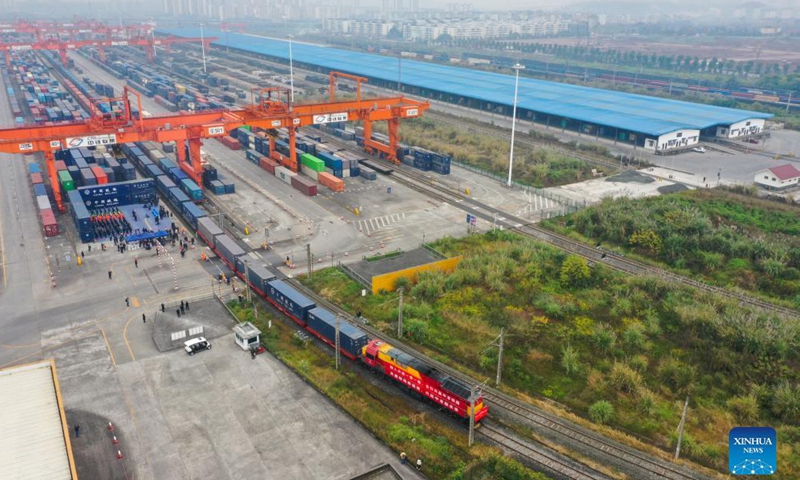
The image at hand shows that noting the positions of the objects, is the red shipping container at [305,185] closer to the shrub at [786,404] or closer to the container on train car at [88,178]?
the container on train car at [88,178]

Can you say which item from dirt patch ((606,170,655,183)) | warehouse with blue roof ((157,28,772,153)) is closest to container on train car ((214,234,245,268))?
dirt patch ((606,170,655,183))

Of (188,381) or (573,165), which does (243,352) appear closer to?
(188,381)

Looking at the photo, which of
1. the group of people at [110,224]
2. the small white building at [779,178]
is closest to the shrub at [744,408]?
the small white building at [779,178]

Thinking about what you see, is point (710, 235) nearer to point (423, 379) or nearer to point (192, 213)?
point (423, 379)

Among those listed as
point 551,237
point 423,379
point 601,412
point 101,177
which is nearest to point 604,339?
point 601,412

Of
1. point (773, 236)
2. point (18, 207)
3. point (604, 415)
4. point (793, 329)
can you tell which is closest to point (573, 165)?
point (773, 236)
